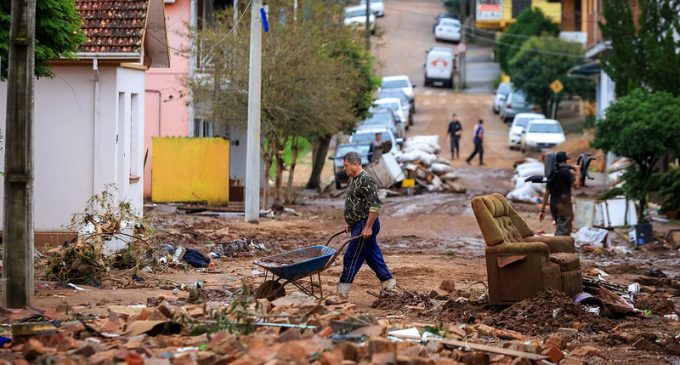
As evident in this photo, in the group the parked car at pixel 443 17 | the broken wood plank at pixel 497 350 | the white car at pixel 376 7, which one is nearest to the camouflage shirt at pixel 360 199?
the broken wood plank at pixel 497 350

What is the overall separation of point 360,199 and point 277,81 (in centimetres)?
1601

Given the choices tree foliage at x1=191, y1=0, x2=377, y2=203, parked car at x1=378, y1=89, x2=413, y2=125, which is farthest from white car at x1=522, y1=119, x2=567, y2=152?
tree foliage at x1=191, y1=0, x2=377, y2=203

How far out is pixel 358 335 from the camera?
387 inches

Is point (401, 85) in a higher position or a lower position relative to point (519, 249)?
higher

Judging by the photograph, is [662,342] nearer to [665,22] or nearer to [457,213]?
[457,213]

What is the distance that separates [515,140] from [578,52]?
1297 centimetres

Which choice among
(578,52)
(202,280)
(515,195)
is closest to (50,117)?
(202,280)

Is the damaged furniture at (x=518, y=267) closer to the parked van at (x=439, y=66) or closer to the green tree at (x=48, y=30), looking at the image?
the green tree at (x=48, y=30)

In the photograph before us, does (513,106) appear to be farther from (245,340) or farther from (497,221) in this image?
(245,340)

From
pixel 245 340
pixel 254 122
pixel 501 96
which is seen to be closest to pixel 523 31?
pixel 501 96

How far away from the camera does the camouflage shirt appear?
14.5m

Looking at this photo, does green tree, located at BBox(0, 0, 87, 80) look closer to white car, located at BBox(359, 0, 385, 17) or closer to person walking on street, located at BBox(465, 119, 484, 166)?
person walking on street, located at BBox(465, 119, 484, 166)

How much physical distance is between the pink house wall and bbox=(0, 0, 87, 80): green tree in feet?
60.3

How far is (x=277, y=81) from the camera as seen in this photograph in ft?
99.1
